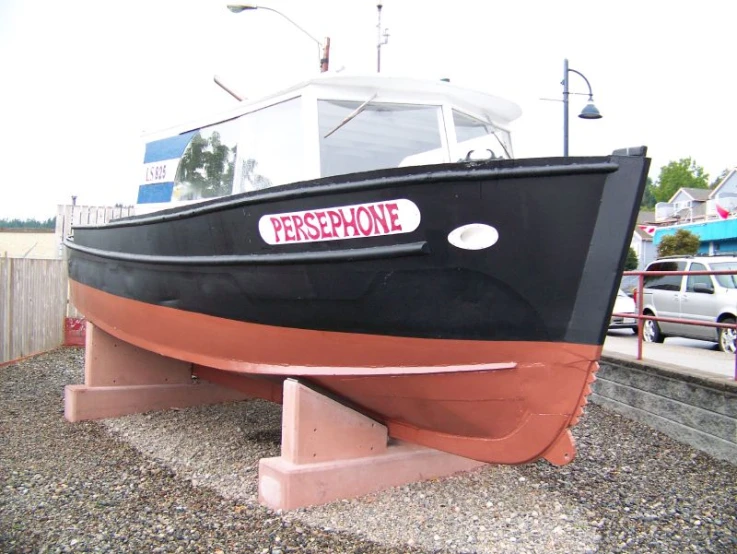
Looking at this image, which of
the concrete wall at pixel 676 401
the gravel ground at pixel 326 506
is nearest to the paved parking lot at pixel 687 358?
the concrete wall at pixel 676 401

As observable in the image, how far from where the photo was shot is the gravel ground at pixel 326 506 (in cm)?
342

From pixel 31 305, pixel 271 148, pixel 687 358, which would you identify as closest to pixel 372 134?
pixel 271 148

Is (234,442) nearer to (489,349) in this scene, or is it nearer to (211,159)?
(211,159)

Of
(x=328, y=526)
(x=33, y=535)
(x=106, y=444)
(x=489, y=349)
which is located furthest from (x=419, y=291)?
(x=106, y=444)

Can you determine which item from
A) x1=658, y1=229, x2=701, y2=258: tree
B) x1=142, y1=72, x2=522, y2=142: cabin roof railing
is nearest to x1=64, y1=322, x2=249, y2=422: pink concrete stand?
x1=142, y1=72, x2=522, y2=142: cabin roof railing

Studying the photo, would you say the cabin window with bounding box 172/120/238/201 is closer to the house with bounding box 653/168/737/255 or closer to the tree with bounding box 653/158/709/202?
the house with bounding box 653/168/737/255

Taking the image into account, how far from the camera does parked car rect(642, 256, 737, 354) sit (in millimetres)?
9906

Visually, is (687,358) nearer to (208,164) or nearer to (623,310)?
(623,310)

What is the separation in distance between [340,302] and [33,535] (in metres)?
2.11

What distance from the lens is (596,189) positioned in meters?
3.06

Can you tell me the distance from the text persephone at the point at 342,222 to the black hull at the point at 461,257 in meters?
0.04

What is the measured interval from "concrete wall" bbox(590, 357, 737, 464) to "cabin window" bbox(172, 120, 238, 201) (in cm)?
422

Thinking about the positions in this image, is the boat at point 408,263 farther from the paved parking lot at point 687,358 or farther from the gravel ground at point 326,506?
the paved parking lot at point 687,358

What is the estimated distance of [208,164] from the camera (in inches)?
207
